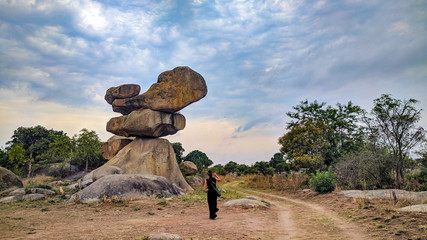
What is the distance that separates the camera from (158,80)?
25.5m

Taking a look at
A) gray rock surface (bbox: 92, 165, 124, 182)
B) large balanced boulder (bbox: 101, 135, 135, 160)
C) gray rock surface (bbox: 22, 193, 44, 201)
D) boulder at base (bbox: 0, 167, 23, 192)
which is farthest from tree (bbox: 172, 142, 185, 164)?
gray rock surface (bbox: 22, 193, 44, 201)

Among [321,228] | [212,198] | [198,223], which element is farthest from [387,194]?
[198,223]

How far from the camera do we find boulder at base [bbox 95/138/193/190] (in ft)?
77.6

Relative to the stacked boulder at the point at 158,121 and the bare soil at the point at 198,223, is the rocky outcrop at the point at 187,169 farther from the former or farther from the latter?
the bare soil at the point at 198,223

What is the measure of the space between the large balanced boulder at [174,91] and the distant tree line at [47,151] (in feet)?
39.7

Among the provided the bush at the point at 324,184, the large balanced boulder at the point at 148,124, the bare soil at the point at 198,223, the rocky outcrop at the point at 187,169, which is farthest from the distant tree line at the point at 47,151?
the bush at the point at 324,184

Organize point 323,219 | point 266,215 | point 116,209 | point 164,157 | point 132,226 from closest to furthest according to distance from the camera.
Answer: point 132,226 < point 323,219 < point 266,215 < point 116,209 < point 164,157

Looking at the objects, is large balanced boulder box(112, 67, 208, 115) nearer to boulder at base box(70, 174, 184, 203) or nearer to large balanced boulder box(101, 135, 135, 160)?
large balanced boulder box(101, 135, 135, 160)

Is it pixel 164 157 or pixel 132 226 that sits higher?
pixel 164 157

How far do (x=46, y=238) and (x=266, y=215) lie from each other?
7474 mm

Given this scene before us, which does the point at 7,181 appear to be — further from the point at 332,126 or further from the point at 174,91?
the point at 332,126

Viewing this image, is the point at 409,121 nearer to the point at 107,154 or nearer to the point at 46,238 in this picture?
the point at 46,238

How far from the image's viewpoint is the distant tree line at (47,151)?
32.7 m

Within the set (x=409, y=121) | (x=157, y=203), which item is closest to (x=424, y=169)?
(x=409, y=121)
